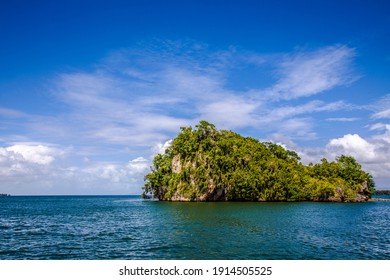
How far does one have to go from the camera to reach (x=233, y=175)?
89625mm

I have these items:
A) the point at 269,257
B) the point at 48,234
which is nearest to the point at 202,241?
the point at 269,257

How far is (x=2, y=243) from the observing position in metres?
27.1

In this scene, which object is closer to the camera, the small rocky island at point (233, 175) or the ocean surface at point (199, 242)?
the ocean surface at point (199, 242)

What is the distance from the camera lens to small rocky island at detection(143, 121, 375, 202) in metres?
89.6

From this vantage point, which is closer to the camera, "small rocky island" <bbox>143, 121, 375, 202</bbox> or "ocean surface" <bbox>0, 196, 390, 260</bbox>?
"ocean surface" <bbox>0, 196, 390, 260</bbox>

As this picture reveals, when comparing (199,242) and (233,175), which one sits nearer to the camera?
(199,242)

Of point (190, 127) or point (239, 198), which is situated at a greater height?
point (190, 127)

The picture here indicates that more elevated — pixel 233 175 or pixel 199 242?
pixel 233 175

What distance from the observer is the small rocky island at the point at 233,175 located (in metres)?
89.6

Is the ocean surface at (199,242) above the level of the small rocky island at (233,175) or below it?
below

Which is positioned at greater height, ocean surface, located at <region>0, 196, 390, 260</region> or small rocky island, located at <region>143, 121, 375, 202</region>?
small rocky island, located at <region>143, 121, 375, 202</region>

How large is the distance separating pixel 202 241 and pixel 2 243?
1681 cm
